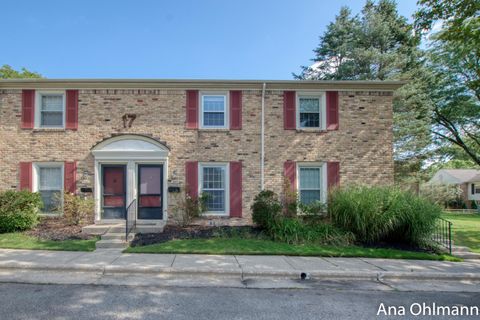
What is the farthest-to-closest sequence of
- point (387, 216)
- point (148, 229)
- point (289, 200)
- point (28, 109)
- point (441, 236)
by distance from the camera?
1. point (28, 109)
2. point (289, 200)
3. point (148, 229)
4. point (441, 236)
5. point (387, 216)

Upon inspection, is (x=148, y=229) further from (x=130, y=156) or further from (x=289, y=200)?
(x=289, y=200)

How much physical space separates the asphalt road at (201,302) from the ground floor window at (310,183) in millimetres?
5647

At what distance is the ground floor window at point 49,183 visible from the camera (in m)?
10.6

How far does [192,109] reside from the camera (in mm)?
10852

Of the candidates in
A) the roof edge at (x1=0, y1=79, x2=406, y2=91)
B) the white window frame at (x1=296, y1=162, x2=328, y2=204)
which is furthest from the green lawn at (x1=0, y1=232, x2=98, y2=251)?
the white window frame at (x1=296, y1=162, x2=328, y2=204)

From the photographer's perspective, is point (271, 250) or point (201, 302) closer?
point (201, 302)

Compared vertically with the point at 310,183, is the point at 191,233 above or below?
below

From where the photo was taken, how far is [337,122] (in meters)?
11.2

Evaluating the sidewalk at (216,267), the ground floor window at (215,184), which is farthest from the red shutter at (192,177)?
the sidewalk at (216,267)

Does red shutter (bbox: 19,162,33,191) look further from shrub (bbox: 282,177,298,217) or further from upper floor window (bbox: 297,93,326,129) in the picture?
upper floor window (bbox: 297,93,326,129)

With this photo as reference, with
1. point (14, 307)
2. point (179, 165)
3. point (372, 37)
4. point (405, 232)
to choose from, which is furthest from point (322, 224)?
point (372, 37)

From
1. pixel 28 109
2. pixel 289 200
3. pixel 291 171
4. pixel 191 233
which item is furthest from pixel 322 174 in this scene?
A: pixel 28 109

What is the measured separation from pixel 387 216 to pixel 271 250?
3.63 meters

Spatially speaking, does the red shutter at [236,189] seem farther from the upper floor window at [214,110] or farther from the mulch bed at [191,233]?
the upper floor window at [214,110]
